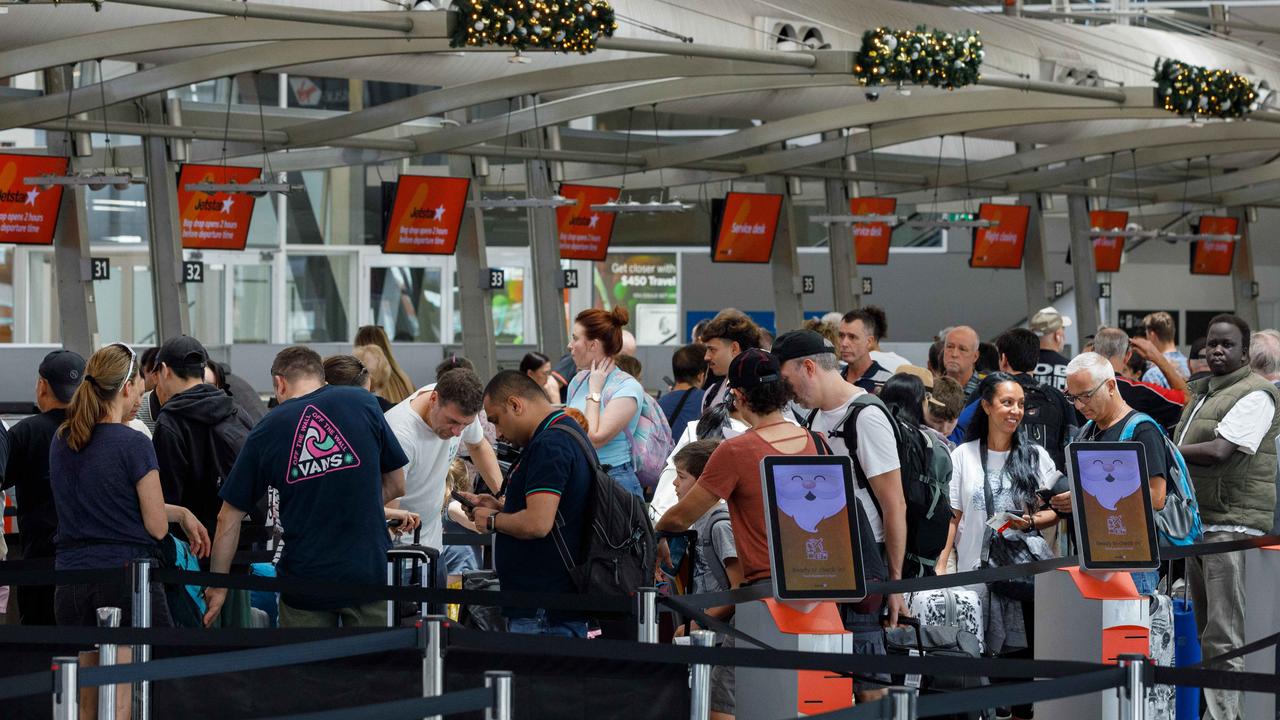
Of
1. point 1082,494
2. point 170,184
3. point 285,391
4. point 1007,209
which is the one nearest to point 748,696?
point 1082,494

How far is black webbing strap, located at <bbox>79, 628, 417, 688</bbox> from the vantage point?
3793mm

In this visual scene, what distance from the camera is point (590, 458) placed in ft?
17.1

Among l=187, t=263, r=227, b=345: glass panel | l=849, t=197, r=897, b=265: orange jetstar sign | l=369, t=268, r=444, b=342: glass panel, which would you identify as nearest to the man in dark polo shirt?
l=849, t=197, r=897, b=265: orange jetstar sign

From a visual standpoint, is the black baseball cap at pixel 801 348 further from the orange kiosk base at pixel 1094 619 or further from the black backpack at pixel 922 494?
the orange kiosk base at pixel 1094 619

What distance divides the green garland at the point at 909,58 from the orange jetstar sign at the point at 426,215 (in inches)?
211

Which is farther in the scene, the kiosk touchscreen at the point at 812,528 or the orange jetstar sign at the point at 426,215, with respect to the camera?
the orange jetstar sign at the point at 426,215

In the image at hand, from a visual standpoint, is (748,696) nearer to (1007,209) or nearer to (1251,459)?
(1251,459)

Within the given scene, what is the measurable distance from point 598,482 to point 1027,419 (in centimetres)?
284

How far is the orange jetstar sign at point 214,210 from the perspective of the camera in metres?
15.4

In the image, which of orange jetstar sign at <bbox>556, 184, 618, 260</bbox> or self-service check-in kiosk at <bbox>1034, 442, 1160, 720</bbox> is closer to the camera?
self-service check-in kiosk at <bbox>1034, 442, 1160, 720</bbox>

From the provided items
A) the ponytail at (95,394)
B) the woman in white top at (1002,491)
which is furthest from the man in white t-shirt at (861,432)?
the ponytail at (95,394)

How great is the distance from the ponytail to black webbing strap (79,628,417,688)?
1311mm

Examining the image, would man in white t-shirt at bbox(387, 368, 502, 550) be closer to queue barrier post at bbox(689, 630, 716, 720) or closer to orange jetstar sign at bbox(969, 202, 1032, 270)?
queue barrier post at bbox(689, 630, 716, 720)

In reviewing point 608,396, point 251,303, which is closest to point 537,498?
point 608,396
